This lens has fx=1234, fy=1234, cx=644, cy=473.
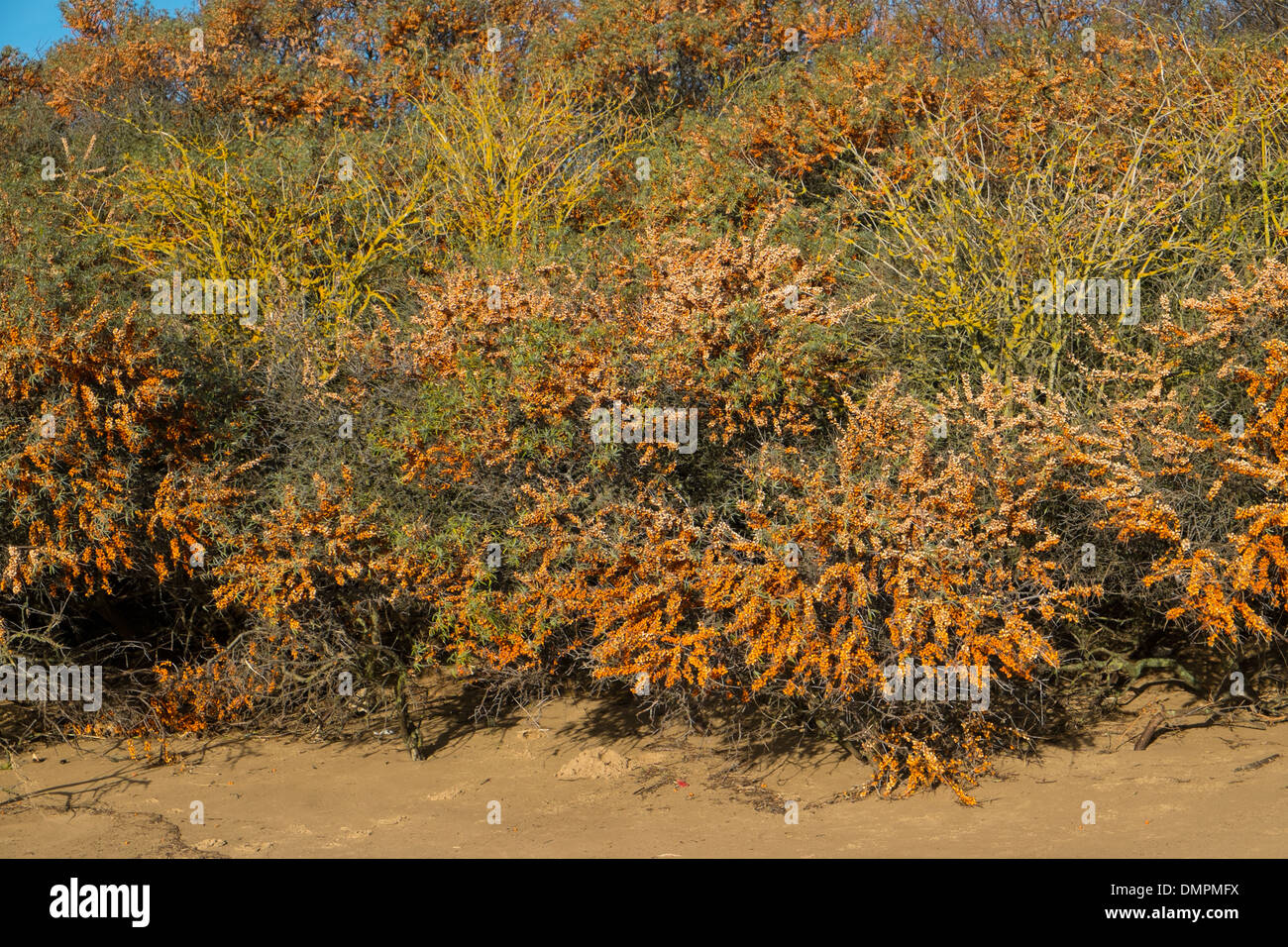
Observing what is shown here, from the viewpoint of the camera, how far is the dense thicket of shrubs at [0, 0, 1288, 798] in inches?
319

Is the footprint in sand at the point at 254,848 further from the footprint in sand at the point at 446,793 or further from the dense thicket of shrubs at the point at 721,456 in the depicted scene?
the dense thicket of shrubs at the point at 721,456

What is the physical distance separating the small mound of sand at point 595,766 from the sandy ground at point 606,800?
2 centimetres

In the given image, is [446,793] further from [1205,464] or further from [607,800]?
[1205,464]

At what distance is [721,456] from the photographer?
30.9 feet

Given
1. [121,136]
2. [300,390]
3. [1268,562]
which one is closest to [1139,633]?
[1268,562]

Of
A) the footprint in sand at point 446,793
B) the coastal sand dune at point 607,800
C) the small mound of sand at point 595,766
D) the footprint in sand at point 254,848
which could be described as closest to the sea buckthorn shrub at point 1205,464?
the coastal sand dune at point 607,800

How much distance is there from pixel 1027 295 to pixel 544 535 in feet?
14.1

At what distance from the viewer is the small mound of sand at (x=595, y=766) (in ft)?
31.7

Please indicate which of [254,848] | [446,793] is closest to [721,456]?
[446,793]

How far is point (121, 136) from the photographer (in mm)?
18078

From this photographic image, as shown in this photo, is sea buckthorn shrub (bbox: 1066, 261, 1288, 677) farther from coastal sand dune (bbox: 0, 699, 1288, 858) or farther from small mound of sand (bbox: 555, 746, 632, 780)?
small mound of sand (bbox: 555, 746, 632, 780)

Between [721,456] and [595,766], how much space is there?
2.66 m

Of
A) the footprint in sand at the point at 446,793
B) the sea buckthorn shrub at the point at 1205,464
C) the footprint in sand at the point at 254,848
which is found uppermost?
the sea buckthorn shrub at the point at 1205,464

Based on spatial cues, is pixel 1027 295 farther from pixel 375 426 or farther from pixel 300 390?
pixel 300 390
